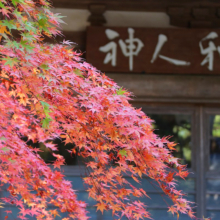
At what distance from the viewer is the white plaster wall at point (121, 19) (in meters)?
5.49

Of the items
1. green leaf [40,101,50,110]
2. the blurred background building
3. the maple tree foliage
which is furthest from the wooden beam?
green leaf [40,101,50,110]

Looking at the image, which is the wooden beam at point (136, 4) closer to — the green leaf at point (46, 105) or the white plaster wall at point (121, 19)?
the white plaster wall at point (121, 19)

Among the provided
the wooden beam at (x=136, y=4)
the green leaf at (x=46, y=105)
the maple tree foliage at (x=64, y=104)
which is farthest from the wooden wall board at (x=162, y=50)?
the green leaf at (x=46, y=105)

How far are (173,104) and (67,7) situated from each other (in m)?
2.57

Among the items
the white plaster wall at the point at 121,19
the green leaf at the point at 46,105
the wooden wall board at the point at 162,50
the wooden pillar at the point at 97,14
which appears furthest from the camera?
the white plaster wall at the point at 121,19

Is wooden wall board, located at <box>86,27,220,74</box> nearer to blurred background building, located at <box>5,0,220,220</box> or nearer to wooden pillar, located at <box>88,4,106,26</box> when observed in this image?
blurred background building, located at <box>5,0,220,220</box>

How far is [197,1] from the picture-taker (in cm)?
545

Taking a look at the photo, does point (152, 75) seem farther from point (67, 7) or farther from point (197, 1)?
point (67, 7)

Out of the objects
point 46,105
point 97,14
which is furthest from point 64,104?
A: point 97,14

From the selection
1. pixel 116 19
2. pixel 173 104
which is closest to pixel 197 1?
pixel 116 19

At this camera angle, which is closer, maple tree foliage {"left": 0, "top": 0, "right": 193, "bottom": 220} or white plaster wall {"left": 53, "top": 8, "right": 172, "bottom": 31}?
maple tree foliage {"left": 0, "top": 0, "right": 193, "bottom": 220}

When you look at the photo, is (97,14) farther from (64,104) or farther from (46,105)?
(46,105)

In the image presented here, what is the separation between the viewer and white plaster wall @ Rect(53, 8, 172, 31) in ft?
18.0

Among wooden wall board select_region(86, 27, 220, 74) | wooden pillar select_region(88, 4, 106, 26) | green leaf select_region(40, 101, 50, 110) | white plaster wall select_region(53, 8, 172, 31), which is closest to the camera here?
green leaf select_region(40, 101, 50, 110)
